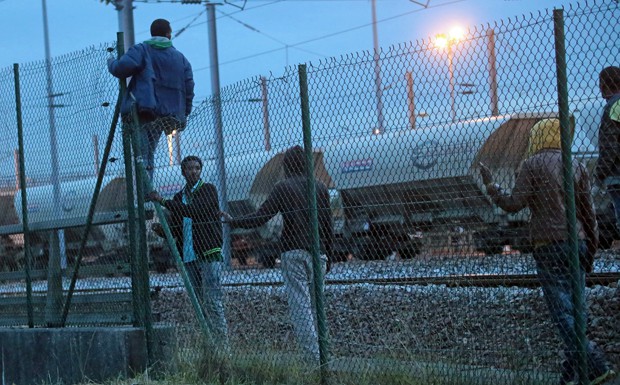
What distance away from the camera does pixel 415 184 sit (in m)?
7.27

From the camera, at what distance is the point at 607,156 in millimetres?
6914

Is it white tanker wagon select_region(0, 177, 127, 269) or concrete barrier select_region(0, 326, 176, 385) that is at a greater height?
white tanker wagon select_region(0, 177, 127, 269)

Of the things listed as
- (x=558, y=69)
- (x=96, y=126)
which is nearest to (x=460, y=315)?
(x=558, y=69)

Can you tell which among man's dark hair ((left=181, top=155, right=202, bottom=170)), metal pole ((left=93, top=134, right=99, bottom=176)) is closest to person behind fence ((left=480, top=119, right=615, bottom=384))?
man's dark hair ((left=181, top=155, right=202, bottom=170))

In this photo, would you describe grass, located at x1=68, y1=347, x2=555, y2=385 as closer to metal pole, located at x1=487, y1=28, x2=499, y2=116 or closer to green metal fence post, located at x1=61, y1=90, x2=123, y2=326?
green metal fence post, located at x1=61, y1=90, x2=123, y2=326

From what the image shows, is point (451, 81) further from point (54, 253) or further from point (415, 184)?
point (54, 253)

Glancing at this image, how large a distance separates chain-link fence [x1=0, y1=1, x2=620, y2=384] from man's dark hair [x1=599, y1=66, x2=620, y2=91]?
0.75ft

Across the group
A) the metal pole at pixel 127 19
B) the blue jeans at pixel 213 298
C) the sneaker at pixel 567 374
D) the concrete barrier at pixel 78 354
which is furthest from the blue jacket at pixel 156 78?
the metal pole at pixel 127 19

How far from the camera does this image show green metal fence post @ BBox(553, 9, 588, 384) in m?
6.22

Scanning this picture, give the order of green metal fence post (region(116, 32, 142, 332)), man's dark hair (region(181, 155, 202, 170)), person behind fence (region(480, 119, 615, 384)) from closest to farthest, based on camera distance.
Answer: person behind fence (region(480, 119, 615, 384)) < man's dark hair (region(181, 155, 202, 170)) < green metal fence post (region(116, 32, 142, 332))

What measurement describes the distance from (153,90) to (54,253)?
2347 mm

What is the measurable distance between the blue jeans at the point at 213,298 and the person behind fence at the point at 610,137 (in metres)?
3.30

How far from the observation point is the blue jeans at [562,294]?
249 inches

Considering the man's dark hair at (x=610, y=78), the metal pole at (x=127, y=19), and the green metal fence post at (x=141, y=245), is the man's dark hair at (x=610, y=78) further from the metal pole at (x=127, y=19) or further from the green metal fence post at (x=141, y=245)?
the metal pole at (x=127, y=19)
